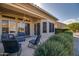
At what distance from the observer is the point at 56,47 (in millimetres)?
5855

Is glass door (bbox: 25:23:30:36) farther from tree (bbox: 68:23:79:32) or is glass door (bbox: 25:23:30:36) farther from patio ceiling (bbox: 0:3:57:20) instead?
tree (bbox: 68:23:79:32)

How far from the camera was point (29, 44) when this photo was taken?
6.34 metres

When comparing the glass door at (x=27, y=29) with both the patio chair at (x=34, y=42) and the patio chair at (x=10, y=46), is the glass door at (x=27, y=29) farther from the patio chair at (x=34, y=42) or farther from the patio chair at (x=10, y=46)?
the patio chair at (x=10, y=46)

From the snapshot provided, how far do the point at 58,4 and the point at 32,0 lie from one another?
686 mm

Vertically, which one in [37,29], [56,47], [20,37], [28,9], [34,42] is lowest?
[56,47]

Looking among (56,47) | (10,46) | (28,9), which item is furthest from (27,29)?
(56,47)

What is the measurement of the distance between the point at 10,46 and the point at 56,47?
1.24 m

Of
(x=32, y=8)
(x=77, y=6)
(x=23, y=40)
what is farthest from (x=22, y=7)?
(x=77, y=6)

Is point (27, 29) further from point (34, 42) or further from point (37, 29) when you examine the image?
point (34, 42)

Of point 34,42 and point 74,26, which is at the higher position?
point 74,26

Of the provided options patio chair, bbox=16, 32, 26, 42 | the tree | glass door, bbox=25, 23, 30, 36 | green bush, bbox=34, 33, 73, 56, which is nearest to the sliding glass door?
patio chair, bbox=16, 32, 26, 42

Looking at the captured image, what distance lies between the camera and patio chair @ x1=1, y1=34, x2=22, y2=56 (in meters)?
6.19

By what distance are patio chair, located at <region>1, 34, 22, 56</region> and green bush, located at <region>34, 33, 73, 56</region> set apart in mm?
537

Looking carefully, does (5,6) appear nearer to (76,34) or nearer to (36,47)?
(36,47)
